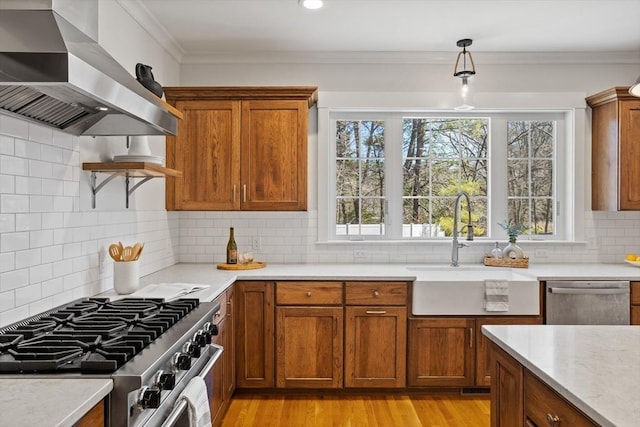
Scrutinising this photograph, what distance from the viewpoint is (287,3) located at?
2.96 meters

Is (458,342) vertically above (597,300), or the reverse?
(597,300)

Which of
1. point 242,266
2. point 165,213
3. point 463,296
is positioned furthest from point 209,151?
point 463,296

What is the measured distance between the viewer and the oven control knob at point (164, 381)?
4.97 ft

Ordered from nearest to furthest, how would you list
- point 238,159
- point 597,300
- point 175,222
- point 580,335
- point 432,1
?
point 580,335, point 432,1, point 597,300, point 238,159, point 175,222

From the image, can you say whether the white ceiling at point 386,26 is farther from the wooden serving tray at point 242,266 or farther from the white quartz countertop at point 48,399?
the white quartz countertop at point 48,399

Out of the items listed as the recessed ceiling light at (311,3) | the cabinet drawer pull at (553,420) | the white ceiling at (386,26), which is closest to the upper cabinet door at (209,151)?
the white ceiling at (386,26)

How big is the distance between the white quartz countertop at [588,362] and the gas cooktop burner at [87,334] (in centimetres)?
124

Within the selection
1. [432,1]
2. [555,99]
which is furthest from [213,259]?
[555,99]

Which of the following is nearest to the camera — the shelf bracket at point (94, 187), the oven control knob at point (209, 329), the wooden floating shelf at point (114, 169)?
the oven control knob at point (209, 329)

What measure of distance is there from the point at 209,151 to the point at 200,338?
1.91m

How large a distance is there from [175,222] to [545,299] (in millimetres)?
2843

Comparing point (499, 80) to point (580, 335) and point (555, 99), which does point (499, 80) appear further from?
point (580, 335)

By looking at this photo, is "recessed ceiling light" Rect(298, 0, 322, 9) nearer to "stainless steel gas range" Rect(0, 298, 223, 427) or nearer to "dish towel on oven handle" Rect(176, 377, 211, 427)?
"stainless steel gas range" Rect(0, 298, 223, 427)

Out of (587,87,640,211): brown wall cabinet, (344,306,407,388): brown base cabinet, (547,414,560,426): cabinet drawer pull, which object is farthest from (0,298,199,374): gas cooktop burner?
(587,87,640,211): brown wall cabinet
